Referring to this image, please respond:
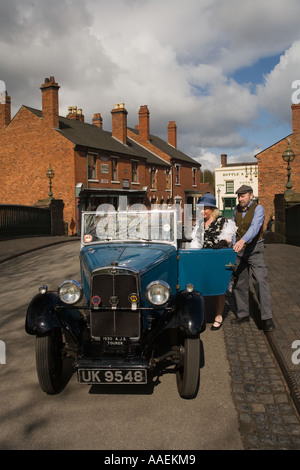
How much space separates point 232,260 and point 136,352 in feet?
6.13

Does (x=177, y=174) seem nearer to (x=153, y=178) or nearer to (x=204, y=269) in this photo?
(x=153, y=178)

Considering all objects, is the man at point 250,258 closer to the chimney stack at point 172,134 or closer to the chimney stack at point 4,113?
the chimney stack at point 4,113

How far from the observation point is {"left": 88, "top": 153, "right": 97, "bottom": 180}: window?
28484mm

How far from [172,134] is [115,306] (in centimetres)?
4536

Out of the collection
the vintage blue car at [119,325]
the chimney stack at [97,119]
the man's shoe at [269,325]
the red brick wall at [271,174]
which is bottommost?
the man's shoe at [269,325]

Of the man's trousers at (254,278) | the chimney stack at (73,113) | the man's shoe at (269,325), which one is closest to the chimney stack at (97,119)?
the chimney stack at (73,113)

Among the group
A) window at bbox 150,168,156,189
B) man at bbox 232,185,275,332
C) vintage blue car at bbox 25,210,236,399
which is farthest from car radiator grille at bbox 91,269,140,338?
window at bbox 150,168,156,189

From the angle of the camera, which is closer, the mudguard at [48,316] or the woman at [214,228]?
the mudguard at [48,316]

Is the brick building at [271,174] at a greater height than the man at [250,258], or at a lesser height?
greater

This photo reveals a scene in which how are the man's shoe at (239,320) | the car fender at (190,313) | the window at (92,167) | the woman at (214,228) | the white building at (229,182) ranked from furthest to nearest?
the white building at (229,182) < the window at (92,167) < the man's shoe at (239,320) < the woman at (214,228) < the car fender at (190,313)

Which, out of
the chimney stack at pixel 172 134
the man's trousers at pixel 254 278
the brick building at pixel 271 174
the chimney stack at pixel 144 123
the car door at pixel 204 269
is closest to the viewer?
the car door at pixel 204 269

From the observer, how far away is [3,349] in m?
5.02

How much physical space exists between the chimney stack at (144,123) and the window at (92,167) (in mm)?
12808

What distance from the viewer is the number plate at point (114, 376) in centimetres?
349
